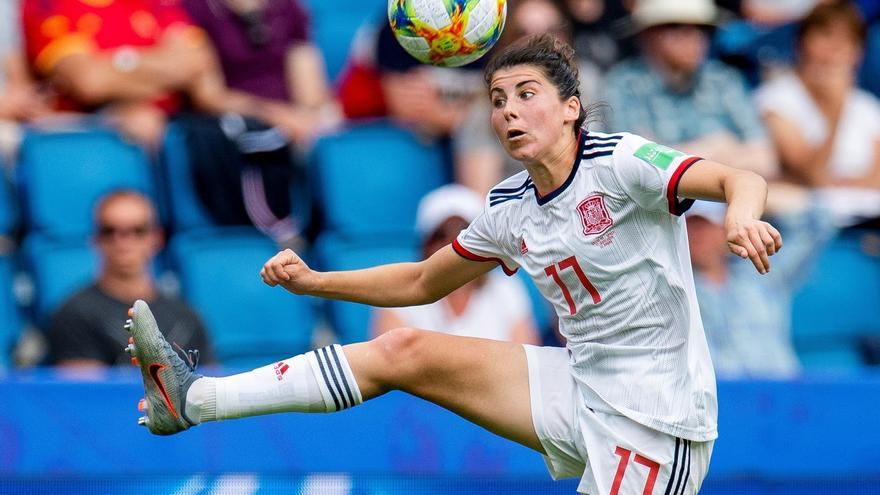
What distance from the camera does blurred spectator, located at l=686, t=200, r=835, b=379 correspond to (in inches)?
319

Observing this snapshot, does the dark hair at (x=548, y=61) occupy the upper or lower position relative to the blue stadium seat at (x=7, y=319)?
upper

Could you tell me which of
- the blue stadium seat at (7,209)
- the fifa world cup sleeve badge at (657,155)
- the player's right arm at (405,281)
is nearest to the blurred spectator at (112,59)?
the blue stadium seat at (7,209)

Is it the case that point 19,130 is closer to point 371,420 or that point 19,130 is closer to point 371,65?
point 371,65

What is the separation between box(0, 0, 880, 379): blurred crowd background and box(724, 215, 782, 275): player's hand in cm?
366

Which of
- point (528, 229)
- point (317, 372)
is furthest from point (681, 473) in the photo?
point (317, 372)

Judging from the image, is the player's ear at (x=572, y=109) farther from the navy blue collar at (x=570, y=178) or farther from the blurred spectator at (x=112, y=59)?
the blurred spectator at (x=112, y=59)

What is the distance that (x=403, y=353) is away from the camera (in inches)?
201

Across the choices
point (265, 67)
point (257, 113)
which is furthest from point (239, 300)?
point (265, 67)

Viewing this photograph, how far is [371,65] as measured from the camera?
29.3 feet

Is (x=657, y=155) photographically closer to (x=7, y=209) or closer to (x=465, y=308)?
(x=465, y=308)

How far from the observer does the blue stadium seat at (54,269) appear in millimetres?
7891

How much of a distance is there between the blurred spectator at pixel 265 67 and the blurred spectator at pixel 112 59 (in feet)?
0.60

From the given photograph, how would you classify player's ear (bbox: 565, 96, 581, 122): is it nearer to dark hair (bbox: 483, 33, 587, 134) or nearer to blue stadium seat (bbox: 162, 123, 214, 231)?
dark hair (bbox: 483, 33, 587, 134)

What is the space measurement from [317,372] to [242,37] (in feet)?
13.7
